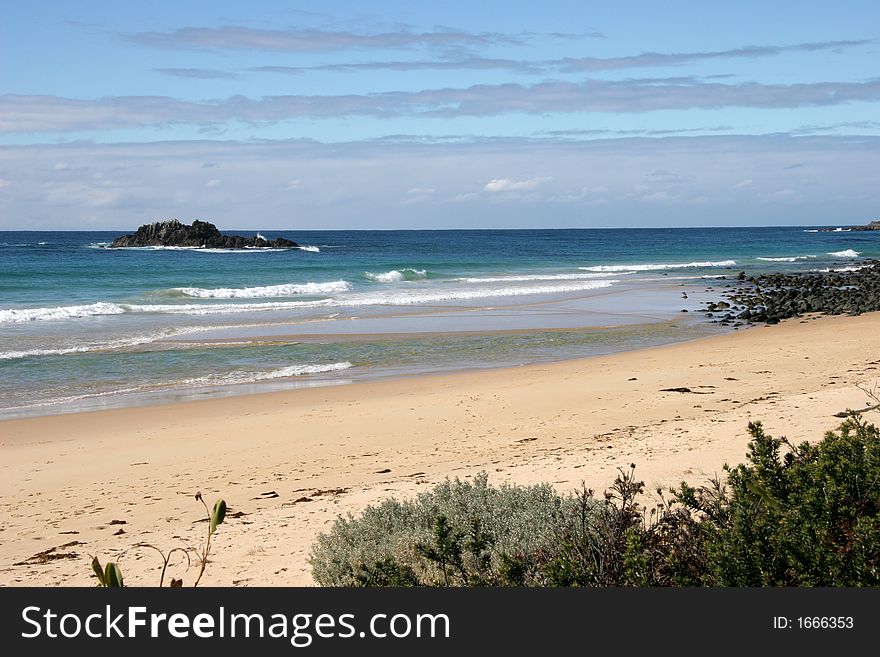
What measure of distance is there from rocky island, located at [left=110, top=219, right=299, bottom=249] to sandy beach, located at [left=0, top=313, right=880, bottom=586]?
69664 millimetres

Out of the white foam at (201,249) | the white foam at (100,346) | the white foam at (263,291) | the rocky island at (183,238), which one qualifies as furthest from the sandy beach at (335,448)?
the rocky island at (183,238)

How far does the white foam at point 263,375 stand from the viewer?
15406mm

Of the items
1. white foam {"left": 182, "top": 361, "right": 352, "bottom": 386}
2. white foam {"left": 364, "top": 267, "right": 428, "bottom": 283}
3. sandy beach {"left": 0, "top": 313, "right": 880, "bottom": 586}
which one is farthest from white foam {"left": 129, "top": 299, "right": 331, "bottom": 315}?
sandy beach {"left": 0, "top": 313, "right": 880, "bottom": 586}

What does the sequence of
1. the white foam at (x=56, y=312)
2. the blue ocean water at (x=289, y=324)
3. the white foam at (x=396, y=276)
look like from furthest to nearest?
1. the white foam at (x=396, y=276)
2. the white foam at (x=56, y=312)
3. the blue ocean water at (x=289, y=324)

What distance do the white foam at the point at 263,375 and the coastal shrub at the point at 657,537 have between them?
10448 millimetres

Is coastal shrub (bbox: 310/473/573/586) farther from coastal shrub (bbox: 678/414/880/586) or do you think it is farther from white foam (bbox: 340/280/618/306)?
white foam (bbox: 340/280/618/306)

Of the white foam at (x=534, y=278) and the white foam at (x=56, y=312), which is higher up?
the white foam at (x=534, y=278)

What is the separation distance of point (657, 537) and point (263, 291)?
113ft

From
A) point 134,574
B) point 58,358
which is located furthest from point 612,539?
point 58,358

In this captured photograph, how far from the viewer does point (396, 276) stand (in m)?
47.8

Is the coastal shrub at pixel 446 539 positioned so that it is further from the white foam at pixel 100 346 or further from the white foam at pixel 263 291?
the white foam at pixel 263 291

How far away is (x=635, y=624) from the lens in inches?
105

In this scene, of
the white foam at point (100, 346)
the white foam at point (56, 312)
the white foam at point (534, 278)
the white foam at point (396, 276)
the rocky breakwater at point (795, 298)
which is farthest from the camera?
the white foam at point (396, 276)

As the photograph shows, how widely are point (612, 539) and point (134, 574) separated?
3486mm
